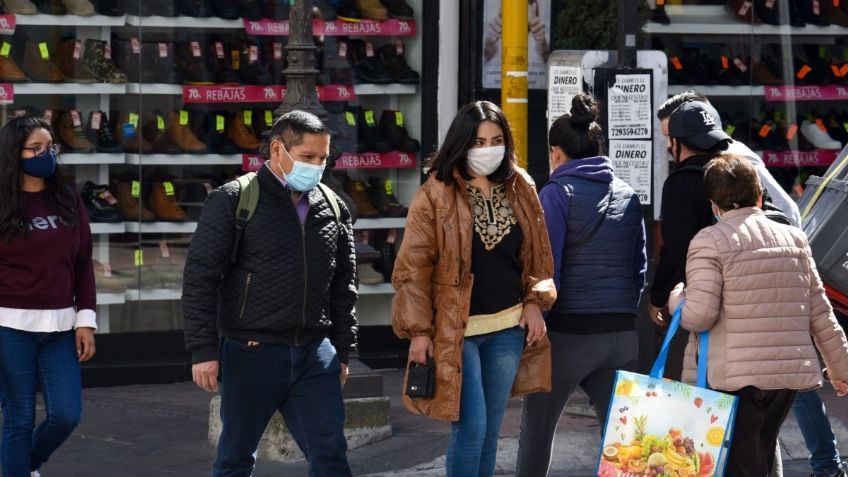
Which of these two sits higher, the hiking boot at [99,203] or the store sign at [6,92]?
the store sign at [6,92]

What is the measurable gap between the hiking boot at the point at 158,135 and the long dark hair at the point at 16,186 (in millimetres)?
3358

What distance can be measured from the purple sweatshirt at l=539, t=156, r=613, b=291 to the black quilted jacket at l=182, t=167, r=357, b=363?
101 cm

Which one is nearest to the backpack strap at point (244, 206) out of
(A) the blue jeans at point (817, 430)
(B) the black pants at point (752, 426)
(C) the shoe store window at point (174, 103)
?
(B) the black pants at point (752, 426)

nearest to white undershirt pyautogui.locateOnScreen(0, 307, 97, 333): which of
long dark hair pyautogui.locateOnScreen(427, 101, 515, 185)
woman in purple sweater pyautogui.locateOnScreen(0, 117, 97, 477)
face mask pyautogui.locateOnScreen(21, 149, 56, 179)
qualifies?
woman in purple sweater pyautogui.locateOnScreen(0, 117, 97, 477)

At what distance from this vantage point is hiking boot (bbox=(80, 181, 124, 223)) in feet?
31.5

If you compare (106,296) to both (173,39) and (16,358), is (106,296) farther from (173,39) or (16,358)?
(16,358)

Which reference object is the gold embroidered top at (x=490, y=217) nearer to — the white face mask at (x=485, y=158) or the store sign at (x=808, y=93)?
the white face mask at (x=485, y=158)

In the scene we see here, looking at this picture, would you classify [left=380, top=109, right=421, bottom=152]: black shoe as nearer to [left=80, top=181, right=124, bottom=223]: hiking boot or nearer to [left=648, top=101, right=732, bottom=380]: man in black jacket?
[left=80, top=181, right=124, bottom=223]: hiking boot

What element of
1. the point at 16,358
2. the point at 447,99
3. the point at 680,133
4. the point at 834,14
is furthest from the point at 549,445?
the point at 834,14

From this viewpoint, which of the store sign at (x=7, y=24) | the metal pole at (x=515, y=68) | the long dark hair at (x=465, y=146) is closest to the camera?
the long dark hair at (x=465, y=146)

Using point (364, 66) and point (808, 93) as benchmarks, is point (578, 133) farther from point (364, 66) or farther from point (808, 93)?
point (808, 93)

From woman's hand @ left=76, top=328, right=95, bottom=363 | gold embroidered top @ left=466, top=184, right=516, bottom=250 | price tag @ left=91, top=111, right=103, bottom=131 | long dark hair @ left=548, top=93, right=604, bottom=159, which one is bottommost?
woman's hand @ left=76, top=328, right=95, bottom=363

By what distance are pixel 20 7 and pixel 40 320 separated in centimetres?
374

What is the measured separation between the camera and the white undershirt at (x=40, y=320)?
619cm
